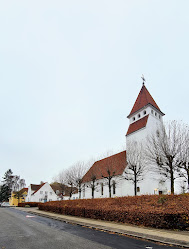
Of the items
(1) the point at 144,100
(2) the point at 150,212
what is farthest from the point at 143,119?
(2) the point at 150,212

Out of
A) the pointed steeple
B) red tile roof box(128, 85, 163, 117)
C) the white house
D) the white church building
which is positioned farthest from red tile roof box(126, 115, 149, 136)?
the white house

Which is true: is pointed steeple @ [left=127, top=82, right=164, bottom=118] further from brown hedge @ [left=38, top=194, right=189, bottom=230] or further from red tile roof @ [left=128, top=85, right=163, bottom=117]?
brown hedge @ [left=38, top=194, right=189, bottom=230]

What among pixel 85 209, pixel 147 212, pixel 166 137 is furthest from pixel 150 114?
pixel 147 212

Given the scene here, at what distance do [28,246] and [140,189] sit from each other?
27.3 m

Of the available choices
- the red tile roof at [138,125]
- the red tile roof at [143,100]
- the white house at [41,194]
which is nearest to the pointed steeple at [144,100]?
the red tile roof at [143,100]

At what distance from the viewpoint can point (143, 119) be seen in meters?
33.3

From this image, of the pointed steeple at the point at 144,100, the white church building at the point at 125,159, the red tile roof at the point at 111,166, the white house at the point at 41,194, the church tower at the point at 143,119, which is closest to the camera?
the white church building at the point at 125,159

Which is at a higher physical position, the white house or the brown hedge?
the brown hedge

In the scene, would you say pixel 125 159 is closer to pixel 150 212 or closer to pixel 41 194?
pixel 150 212

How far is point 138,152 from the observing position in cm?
2866

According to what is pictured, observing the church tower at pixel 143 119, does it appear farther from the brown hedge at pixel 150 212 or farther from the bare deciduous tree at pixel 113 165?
the brown hedge at pixel 150 212

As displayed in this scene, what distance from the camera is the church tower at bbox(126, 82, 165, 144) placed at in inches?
1261

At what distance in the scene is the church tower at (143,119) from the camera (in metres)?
32.0

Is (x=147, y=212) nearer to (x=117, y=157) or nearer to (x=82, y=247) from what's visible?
(x=82, y=247)
